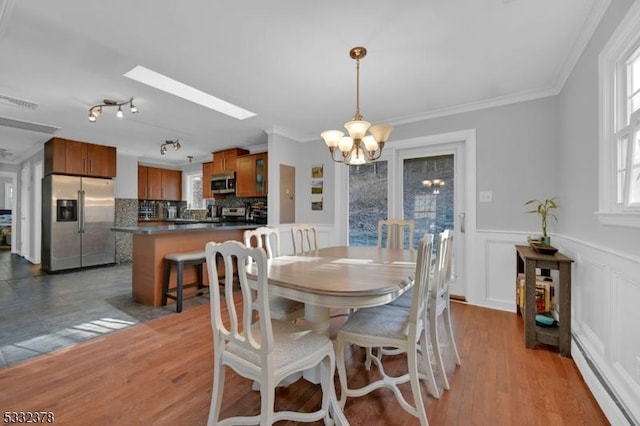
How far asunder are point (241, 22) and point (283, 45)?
0.35 m

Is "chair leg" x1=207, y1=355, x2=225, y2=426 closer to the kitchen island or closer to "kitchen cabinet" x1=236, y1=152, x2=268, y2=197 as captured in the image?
the kitchen island

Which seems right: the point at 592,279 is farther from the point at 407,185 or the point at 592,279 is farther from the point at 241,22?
the point at 241,22

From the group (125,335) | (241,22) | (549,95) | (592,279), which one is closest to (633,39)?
(592,279)

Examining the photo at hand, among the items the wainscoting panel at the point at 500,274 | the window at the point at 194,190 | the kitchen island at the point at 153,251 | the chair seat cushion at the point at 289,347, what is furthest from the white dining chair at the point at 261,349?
the window at the point at 194,190

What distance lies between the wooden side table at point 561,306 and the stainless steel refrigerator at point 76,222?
6524mm

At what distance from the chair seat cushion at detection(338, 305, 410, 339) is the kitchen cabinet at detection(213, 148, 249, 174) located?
14.5 feet

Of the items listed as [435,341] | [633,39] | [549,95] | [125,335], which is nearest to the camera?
[633,39]

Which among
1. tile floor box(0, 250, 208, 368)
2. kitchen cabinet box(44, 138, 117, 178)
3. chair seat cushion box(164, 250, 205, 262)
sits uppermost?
kitchen cabinet box(44, 138, 117, 178)

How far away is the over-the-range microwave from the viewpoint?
17.6 feet

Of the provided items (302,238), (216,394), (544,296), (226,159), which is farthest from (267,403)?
(226,159)

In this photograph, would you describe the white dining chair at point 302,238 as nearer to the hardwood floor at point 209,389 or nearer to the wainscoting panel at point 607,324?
the hardwood floor at point 209,389

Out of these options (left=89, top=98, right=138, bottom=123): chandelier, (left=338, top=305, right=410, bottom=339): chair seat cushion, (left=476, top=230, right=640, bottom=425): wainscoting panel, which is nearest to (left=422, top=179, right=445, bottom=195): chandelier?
(left=476, top=230, right=640, bottom=425): wainscoting panel

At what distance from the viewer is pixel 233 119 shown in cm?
382

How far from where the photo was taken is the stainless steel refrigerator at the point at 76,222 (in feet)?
15.3
